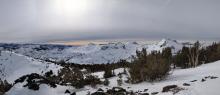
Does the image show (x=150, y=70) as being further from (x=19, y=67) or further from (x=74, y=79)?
(x=19, y=67)

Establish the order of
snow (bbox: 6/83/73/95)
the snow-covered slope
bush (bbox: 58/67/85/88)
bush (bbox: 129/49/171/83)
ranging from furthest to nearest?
the snow-covered slope < bush (bbox: 58/67/85/88) < bush (bbox: 129/49/171/83) < snow (bbox: 6/83/73/95)

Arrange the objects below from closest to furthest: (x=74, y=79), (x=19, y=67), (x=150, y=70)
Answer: (x=150, y=70), (x=74, y=79), (x=19, y=67)

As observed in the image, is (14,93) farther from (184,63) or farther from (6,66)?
(6,66)

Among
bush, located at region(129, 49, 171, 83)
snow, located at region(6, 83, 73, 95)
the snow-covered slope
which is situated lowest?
the snow-covered slope

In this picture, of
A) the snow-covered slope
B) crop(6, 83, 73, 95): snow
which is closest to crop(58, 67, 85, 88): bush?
crop(6, 83, 73, 95): snow

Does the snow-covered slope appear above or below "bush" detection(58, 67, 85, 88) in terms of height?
below

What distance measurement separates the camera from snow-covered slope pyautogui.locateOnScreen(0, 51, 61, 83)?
1650 inches

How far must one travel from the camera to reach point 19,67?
1742 inches

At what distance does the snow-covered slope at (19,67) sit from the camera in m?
41.9

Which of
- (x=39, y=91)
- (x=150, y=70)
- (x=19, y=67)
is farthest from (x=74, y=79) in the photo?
(x=19, y=67)

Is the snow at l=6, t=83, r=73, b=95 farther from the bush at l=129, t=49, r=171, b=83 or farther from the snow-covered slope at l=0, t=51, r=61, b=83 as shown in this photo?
the snow-covered slope at l=0, t=51, r=61, b=83

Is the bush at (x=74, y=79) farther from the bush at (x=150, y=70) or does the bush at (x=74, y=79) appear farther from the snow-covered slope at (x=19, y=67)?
the snow-covered slope at (x=19, y=67)

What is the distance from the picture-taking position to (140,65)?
73.1 ft

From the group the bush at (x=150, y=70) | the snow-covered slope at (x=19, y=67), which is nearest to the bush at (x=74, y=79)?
→ the bush at (x=150, y=70)
